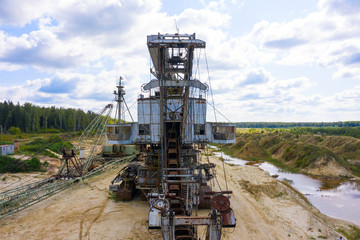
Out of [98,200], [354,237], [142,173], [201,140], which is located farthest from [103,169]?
[354,237]

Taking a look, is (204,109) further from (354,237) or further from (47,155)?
(47,155)

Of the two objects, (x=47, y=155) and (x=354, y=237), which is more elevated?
(x=47, y=155)

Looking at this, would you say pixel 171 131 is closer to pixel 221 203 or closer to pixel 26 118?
pixel 221 203

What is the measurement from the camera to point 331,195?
2534 cm

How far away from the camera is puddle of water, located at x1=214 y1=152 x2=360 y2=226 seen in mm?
20422

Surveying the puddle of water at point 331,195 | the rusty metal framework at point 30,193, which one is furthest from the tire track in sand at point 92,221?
the puddle of water at point 331,195

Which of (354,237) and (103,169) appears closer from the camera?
(354,237)

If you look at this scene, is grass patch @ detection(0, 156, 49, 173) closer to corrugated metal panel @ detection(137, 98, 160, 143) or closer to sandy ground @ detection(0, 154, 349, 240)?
sandy ground @ detection(0, 154, 349, 240)

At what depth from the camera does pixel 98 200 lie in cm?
1834

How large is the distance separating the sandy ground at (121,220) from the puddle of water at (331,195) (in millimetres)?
3302

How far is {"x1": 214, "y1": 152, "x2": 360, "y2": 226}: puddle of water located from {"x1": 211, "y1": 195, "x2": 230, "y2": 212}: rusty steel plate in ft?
55.1

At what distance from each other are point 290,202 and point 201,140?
10363mm

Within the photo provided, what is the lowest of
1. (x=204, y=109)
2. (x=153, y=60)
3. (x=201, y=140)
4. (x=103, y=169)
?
(x=103, y=169)

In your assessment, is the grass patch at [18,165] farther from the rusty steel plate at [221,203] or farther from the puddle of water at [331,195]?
the puddle of water at [331,195]
